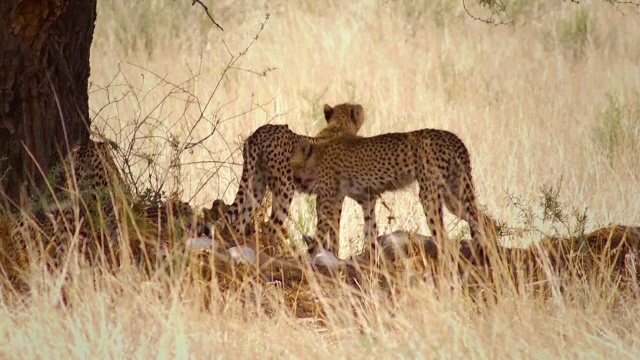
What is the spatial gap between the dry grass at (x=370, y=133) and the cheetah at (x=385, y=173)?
1.10ft

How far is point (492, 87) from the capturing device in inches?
439

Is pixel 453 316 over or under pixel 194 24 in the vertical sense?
under

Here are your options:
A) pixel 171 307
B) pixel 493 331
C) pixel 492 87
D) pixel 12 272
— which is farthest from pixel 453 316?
pixel 492 87

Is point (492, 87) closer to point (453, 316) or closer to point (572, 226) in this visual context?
point (572, 226)

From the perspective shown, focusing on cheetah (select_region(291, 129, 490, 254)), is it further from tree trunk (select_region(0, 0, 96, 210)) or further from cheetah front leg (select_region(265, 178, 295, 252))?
tree trunk (select_region(0, 0, 96, 210))

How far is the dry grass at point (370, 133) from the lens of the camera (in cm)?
467

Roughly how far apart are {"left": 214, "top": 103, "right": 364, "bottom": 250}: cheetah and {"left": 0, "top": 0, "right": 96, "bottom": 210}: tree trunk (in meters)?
0.77

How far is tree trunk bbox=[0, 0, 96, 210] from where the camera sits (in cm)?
669

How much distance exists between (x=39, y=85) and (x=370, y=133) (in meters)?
3.43

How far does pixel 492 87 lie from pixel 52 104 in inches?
190

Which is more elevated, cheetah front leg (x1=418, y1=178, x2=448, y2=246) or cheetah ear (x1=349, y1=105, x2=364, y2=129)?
cheetah ear (x1=349, y1=105, x2=364, y2=129)

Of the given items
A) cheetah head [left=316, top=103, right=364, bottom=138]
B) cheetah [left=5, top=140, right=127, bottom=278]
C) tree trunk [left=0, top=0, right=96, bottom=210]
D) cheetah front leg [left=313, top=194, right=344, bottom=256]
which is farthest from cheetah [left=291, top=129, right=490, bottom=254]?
tree trunk [left=0, top=0, right=96, bottom=210]

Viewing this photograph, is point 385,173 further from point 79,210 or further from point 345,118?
point 79,210

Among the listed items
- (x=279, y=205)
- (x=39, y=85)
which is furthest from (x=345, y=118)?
(x=39, y=85)
